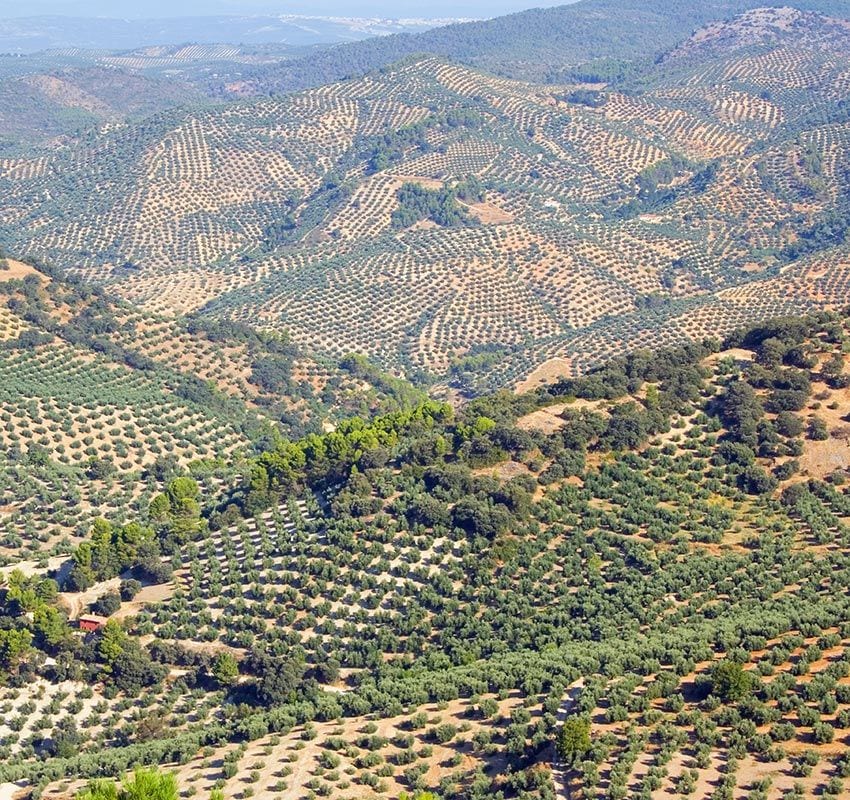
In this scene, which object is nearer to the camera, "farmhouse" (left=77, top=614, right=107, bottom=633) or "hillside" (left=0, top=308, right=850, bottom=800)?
"hillside" (left=0, top=308, right=850, bottom=800)

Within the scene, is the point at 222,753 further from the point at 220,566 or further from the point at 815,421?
the point at 815,421

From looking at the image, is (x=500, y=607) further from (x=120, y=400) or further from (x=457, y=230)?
(x=457, y=230)

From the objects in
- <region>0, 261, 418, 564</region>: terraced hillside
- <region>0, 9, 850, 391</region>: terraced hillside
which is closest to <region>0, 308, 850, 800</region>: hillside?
<region>0, 261, 418, 564</region>: terraced hillside

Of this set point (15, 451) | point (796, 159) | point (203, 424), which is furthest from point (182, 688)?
point (796, 159)

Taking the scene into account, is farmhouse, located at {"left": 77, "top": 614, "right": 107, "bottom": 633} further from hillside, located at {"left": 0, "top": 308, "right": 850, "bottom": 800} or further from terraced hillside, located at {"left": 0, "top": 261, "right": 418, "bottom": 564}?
terraced hillside, located at {"left": 0, "top": 261, "right": 418, "bottom": 564}

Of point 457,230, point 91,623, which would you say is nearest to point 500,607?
point 91,623

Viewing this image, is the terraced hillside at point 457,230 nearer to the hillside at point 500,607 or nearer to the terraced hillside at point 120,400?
the terraced hillside at point 120,400
